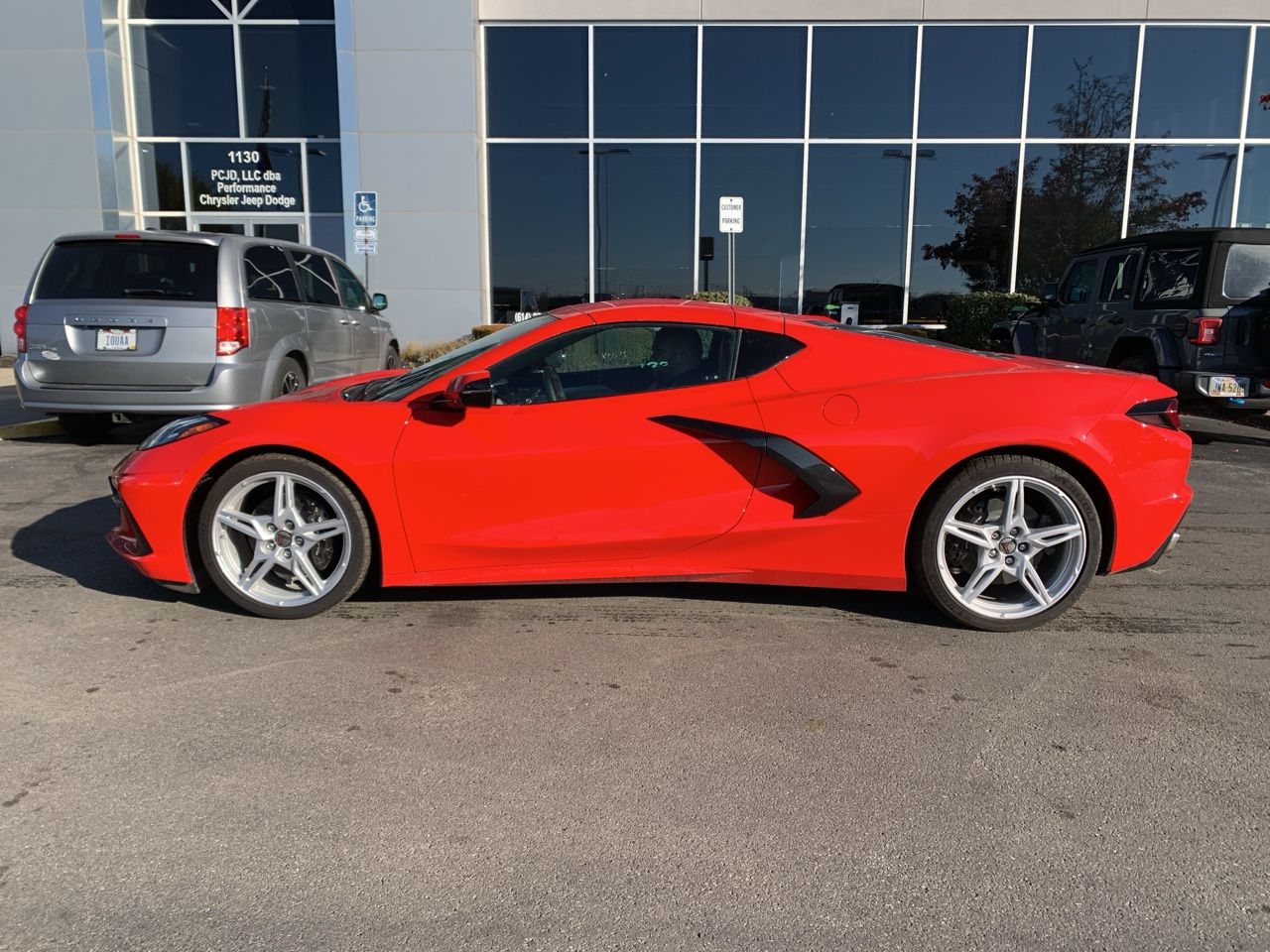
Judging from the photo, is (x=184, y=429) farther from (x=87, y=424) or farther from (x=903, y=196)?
(x=903, y=196)

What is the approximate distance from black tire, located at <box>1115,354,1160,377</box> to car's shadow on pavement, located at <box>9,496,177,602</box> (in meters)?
8.37

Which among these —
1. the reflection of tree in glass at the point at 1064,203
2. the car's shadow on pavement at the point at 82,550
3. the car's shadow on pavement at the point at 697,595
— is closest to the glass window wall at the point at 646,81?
the reflection of tree in glass at the point at 1064,203

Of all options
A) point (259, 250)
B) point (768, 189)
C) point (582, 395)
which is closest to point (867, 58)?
point (768, 189)

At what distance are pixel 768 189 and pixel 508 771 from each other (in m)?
14.5

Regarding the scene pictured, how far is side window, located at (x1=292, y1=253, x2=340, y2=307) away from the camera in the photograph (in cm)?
865

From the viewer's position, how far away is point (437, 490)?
3.84m

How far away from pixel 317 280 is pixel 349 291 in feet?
2.76

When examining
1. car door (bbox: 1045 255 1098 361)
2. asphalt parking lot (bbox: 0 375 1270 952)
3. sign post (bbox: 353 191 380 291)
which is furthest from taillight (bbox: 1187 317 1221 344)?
sign post (bbox: 353 191 380 291)

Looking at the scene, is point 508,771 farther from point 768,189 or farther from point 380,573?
point 768,189

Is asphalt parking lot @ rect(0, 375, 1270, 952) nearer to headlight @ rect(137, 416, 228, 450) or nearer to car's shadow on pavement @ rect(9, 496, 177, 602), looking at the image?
car's shadow on pavement @ rect(9, 496, 177, 602)

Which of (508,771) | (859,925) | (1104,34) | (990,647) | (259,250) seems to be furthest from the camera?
(1104,34)

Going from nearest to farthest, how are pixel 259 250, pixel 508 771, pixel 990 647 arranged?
1. pixel 508 771
2. pixel 990 647
3. pixel 259 250

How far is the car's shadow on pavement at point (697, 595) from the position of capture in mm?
4266

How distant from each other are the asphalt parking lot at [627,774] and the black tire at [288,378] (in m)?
3.71
